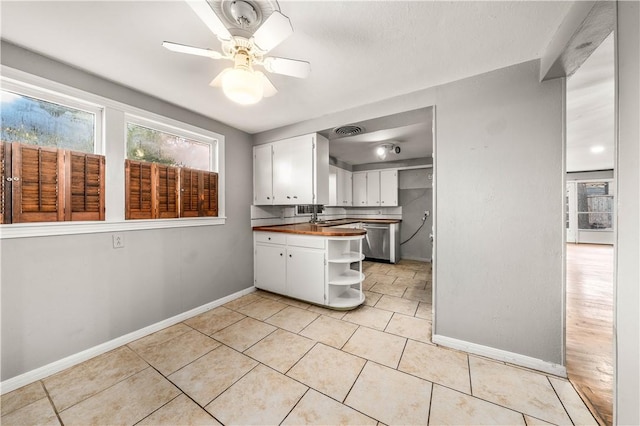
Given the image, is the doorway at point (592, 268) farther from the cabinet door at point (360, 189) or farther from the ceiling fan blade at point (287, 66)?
the cabinet door at point (360, 189)

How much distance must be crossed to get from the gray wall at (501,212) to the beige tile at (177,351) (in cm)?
206

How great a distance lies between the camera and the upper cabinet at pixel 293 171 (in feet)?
9.59

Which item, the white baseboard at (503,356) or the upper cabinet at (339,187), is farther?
the upper cabinet at (339,187)

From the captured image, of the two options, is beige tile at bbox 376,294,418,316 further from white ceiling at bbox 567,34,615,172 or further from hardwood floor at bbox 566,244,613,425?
white ceiling at bbox 567,34,615,172

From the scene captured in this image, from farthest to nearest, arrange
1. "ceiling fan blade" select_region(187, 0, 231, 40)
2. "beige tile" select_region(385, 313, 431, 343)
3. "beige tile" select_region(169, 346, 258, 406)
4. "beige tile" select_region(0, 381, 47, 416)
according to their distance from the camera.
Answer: "beige tile" select_region(385, 313, 431, 343) → "beige tile" select_region(169, 346, 258, 406) → "beige tile" select_region(0, 381, 47, 416) → "ceiling fan blade" select_region(187, 0, 231, 40)

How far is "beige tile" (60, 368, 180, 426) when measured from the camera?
4.30 feet

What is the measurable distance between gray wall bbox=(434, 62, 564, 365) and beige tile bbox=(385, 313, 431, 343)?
180mm

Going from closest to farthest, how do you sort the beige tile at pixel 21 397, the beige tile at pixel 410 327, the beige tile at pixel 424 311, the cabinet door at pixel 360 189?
1. the beige tile at pixel 21 397
2. the beige tile at pixel 410 327
3. the beige tile at pixel 424 311
4. the cabinet door at pixel 360 189

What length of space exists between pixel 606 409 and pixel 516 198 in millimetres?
1331

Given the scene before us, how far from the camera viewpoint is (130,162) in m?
2.09

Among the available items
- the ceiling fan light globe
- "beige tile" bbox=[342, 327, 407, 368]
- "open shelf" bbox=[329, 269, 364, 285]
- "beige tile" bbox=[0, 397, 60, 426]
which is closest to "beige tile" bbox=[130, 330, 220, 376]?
"beige tile" bbox=[0, 397, 60, 426]

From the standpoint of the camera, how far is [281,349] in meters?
1.94

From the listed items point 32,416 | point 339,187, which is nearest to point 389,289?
point 339,187

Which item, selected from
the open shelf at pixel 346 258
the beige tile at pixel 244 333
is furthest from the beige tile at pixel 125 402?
A: the open shelf at pixel 346 258
